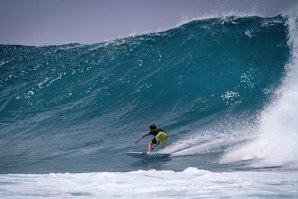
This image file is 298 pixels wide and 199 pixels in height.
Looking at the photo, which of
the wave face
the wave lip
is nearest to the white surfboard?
the wave face

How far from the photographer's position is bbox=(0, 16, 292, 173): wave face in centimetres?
1070

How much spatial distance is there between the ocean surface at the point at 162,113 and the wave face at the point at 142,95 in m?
0.06

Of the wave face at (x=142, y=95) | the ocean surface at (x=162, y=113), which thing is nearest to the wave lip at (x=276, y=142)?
the ocean surface at (x=162, y=113)

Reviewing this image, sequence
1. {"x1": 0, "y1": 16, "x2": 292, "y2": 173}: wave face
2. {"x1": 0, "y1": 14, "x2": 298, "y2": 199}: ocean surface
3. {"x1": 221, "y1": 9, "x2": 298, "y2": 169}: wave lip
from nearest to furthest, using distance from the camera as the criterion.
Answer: {"x1": 0, "y1": 14, "x2": 298, "y2": 199}: ocean surface
{"x1": 221, "y1": 9, "x2": 298, "y2": 169}: wave lip
{"x1": 0, "y1": 16, "x2": 292, "y2": 173}: wave face

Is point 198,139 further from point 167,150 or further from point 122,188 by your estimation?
point 122,188

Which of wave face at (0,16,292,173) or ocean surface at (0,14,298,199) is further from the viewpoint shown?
wave face at (0,16,292,173)

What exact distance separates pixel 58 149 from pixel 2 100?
10059 mm

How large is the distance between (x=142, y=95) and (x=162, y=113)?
223 cm

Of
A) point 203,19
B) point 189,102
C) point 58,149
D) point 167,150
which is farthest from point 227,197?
point 203,19

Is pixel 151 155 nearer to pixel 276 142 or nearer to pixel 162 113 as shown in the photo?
pixel 276 142

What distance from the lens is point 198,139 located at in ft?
36.3

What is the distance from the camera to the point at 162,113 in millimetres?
14766

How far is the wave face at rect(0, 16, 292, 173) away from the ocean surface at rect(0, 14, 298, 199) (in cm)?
6

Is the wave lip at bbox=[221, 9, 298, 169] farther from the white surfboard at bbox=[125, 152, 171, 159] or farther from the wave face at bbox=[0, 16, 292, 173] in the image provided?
the white surfboard at bbox=[125, 152, 171, 159]
